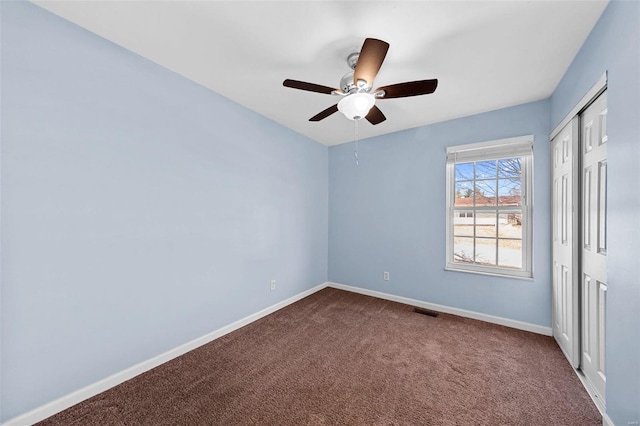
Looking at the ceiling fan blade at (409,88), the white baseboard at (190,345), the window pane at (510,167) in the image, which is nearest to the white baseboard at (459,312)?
the white baseboard at (190,345)

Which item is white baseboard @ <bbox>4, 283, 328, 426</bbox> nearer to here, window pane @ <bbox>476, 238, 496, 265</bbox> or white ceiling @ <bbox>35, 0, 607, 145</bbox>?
white ceiling @ <bbox>35, 0, 607, 145</bbox>

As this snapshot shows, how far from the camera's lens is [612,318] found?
1.41m

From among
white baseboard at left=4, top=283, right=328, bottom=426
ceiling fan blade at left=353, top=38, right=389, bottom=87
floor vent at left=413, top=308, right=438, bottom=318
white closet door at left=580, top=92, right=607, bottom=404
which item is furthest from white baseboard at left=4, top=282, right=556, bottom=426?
ceiling fan blade at left=353, top=38, right=389, bottom=87

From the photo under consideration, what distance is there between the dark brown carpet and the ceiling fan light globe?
2096mm

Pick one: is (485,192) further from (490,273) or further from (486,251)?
(490,273)

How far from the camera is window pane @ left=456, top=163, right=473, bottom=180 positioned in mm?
3123

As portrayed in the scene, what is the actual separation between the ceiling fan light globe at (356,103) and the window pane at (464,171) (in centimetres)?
207

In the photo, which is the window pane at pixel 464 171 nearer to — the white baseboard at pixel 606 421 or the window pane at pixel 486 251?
the window pane at pixel 486 251

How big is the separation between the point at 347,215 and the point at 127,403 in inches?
130

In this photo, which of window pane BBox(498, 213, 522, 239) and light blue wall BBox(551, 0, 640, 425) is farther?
window pane BBox(498, 213, 522, 239)

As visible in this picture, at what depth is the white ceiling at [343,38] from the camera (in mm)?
1486

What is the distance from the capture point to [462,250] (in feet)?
10.4

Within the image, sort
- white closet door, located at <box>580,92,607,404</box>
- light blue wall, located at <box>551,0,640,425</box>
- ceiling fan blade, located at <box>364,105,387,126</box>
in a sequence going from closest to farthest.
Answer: light blue wall, located at <box>551,0,640,425</box> → white closet door, located at <box>580,92,607,404</box> → ceiling fan blade, located at <box>364,105,387,126</box>

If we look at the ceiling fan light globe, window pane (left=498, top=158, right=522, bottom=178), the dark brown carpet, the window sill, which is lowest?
the dark brown carpet
